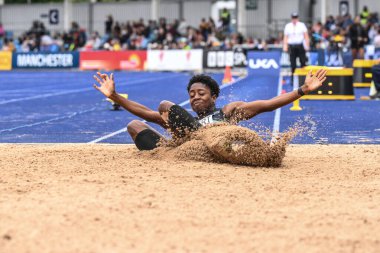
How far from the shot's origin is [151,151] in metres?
9.16

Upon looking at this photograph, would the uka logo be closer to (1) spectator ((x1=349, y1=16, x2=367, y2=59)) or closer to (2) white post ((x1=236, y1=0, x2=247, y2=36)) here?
(1) spectator ((x1=349, y1=16, x2=367, y2=59))

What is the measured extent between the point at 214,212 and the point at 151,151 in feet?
11.2

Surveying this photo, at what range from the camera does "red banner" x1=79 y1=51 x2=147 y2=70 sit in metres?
38.2

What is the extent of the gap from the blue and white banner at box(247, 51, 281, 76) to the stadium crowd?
428 centimetres

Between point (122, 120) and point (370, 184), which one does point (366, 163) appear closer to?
point (370, 184)

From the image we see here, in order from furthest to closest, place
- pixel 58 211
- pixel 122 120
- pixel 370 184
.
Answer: pixel 122 120
pixel 370 184
pixel 58 211

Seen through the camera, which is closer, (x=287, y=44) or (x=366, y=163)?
(x=366, y=163)

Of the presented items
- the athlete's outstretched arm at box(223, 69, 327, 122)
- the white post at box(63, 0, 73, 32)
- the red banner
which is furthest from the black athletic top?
the white post at box(63, 0, 73, 32)

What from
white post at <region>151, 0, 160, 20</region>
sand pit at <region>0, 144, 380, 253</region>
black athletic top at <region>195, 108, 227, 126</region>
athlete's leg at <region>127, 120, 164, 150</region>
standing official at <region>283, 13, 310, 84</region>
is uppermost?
white post at <region>151, 0, 160, 20</region>

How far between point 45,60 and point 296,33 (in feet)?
65.9

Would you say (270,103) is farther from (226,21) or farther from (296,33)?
(226,21)

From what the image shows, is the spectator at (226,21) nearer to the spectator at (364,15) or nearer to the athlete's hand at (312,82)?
the spectator at (364,15)

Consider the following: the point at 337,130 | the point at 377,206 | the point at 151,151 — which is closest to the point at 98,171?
the point at 151,151

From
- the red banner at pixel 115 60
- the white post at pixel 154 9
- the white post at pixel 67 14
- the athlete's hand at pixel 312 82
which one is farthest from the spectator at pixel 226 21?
the athlete's hand at pixel 312 82
